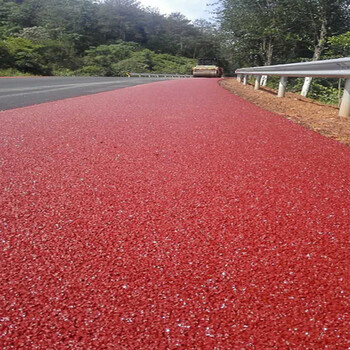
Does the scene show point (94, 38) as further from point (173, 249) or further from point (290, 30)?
point (173, 249)

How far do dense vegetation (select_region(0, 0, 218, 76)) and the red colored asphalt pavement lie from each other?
25.0m

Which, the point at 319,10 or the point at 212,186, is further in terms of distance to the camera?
the point at 319,10

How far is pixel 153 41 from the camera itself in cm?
7975

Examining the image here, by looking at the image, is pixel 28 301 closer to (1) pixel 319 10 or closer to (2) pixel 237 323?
(2) pixel 237 323

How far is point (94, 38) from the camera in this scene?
209ft

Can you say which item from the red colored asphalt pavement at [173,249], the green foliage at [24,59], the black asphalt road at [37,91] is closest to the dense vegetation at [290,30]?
the black asphalt road at [37,91]

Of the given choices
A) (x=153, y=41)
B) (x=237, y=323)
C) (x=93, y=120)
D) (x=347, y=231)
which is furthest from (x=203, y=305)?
(x=153, y=41)

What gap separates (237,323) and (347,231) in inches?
33.7

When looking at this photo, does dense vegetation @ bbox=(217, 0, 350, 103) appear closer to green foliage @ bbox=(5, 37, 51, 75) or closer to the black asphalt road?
the black asphalt road

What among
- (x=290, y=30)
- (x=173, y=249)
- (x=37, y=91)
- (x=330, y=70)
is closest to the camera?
(x=173, y=249)

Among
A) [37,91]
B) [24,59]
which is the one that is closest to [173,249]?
[37,91]

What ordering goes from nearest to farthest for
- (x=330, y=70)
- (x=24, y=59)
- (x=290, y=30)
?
(x=330, y=70) < (x=290, y=30) < (x=24, y=59)

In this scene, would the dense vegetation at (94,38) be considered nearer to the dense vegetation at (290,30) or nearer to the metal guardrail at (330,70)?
the dense vegetation at (290,30)

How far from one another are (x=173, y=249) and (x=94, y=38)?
72043mm
